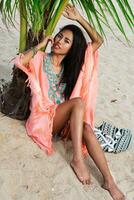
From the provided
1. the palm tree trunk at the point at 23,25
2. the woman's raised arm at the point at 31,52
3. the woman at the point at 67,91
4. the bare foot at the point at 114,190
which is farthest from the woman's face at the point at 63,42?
the bare foot at the point at 114,190

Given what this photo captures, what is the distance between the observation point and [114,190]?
9.91ft

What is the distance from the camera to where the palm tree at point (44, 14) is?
2.78 meters

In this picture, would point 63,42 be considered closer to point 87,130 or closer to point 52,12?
point 52,12

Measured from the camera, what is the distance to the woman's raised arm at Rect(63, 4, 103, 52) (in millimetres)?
3104

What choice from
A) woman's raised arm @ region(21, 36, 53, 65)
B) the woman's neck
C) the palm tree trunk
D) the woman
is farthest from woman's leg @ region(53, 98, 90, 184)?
the palm tree trunk

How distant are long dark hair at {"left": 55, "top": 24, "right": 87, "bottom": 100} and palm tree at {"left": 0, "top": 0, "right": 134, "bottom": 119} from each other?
0.57 feet

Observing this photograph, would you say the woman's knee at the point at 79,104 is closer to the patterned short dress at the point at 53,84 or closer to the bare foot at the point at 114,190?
the patterned short dress at the point at 53,84

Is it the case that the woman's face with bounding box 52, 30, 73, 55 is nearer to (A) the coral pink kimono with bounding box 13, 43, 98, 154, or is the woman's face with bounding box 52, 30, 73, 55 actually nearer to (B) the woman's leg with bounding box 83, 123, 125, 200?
(A) the coral pink kimono with bounding box 13, 43, 98, 154

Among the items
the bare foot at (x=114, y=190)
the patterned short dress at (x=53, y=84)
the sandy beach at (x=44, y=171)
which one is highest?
the patterned short dress at (x=53, y=84)

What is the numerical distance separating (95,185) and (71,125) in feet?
1.53

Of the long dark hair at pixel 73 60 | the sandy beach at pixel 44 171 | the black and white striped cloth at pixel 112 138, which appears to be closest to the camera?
the sandy beach at pixel 44 171

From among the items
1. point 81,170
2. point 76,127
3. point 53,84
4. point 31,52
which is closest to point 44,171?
point 81,170

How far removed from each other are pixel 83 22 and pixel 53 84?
0.53m

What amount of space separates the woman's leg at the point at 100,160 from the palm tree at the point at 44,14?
0.66 meters
